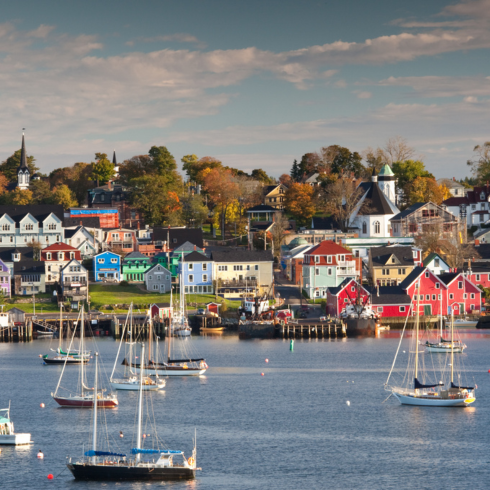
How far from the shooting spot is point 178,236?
140 m

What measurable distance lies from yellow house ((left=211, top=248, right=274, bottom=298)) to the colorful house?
16.2ft

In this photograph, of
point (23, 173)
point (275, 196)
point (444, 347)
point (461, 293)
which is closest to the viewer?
point (444, 347)

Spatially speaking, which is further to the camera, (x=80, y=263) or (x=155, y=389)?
(x=80, y=263)

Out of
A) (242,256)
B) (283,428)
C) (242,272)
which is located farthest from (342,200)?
(283,428)

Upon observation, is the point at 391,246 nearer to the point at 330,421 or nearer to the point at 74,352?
the point at 74,352

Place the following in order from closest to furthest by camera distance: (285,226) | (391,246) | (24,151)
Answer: (391,246) < (285,226) < (24,151)

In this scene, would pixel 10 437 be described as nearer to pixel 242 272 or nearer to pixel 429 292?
pixel 429 292

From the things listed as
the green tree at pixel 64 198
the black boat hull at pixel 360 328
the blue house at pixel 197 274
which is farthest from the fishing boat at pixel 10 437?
the green tree at pixel 64 198

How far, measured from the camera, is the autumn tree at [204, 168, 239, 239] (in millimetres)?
159875

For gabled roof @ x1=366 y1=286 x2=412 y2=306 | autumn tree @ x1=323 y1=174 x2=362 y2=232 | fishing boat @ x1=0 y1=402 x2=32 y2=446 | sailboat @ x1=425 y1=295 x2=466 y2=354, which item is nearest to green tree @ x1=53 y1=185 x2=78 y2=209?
autumn tree @ x1=323 y1=174 x2=362 y2=232

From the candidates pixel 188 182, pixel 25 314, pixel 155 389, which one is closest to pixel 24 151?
pixel 188 182

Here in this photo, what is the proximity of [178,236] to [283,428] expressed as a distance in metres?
82.7

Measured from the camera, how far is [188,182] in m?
191

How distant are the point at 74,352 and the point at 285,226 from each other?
209 feet
